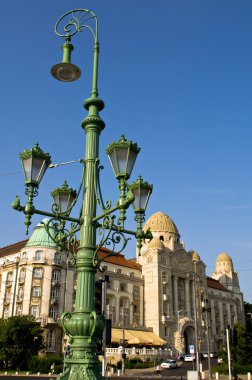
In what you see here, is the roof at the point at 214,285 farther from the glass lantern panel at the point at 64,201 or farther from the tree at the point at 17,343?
the glass lantern panel at the point at 64,201

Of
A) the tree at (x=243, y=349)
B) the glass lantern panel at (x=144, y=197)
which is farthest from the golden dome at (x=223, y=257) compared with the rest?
the glass lantern panel at (x=144, y=197)

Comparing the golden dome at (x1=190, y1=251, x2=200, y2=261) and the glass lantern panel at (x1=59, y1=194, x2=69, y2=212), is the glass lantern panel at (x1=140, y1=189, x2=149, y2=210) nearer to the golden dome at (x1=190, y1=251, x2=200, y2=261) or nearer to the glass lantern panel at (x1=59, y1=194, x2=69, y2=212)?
the glass lantern panel at (x1=59, y1=194, x2=69, y2=212)

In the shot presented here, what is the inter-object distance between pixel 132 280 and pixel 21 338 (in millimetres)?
32314

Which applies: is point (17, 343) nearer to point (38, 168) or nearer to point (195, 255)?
point (38, 168)

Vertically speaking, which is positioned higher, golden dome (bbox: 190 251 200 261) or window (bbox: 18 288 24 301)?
golden dome (bbox: 190 251 200 261)

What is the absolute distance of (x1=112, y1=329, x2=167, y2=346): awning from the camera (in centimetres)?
5594

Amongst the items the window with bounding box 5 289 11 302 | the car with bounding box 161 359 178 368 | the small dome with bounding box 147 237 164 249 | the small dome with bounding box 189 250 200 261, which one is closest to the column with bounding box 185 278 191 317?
the small dome with bounding box 189 250 200 261

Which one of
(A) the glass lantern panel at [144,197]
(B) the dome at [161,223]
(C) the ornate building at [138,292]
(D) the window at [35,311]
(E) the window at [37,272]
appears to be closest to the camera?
(A) the glass lantern panel at [144,197]

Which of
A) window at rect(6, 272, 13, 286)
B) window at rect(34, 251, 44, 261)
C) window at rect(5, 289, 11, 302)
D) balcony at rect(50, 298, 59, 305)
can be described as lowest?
balcony at rect(50, 298, 59, 305)

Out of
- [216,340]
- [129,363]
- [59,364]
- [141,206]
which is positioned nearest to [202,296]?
[216,340]

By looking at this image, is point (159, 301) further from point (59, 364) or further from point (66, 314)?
point (66, 314)

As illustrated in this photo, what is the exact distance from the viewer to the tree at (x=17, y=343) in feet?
134

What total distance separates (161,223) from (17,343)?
49027mm

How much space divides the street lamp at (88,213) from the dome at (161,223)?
2942 inches
